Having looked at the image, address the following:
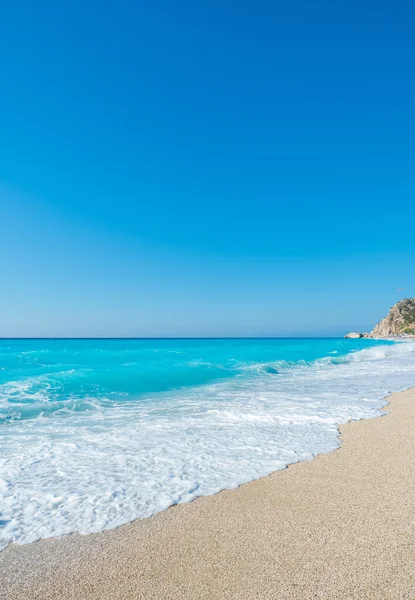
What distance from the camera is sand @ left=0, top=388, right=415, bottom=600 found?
2.89 meters

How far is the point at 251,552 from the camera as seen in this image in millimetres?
3340

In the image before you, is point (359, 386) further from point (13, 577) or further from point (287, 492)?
point (13, 577)

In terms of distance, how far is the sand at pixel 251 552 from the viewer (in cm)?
289

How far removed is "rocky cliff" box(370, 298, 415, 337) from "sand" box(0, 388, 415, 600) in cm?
13881

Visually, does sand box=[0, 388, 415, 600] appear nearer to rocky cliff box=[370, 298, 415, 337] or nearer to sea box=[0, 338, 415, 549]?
sea box=[0, 338, 415, 549]

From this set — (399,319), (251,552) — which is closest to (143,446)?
(251,552)

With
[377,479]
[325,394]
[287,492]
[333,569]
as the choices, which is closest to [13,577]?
[333,569]

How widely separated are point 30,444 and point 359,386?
12.3 m

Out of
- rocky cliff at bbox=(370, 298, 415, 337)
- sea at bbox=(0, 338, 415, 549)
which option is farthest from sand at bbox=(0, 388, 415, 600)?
rocky cliff at bbox=(370, 298, 415, 337)

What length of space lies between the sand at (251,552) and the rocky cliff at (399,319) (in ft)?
455

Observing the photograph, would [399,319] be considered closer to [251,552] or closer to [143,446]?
[143,446]

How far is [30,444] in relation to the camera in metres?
7.54

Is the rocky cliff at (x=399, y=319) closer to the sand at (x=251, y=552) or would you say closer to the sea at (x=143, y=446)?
the sea at (x=143, y=446)

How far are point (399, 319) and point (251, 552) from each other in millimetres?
152103
